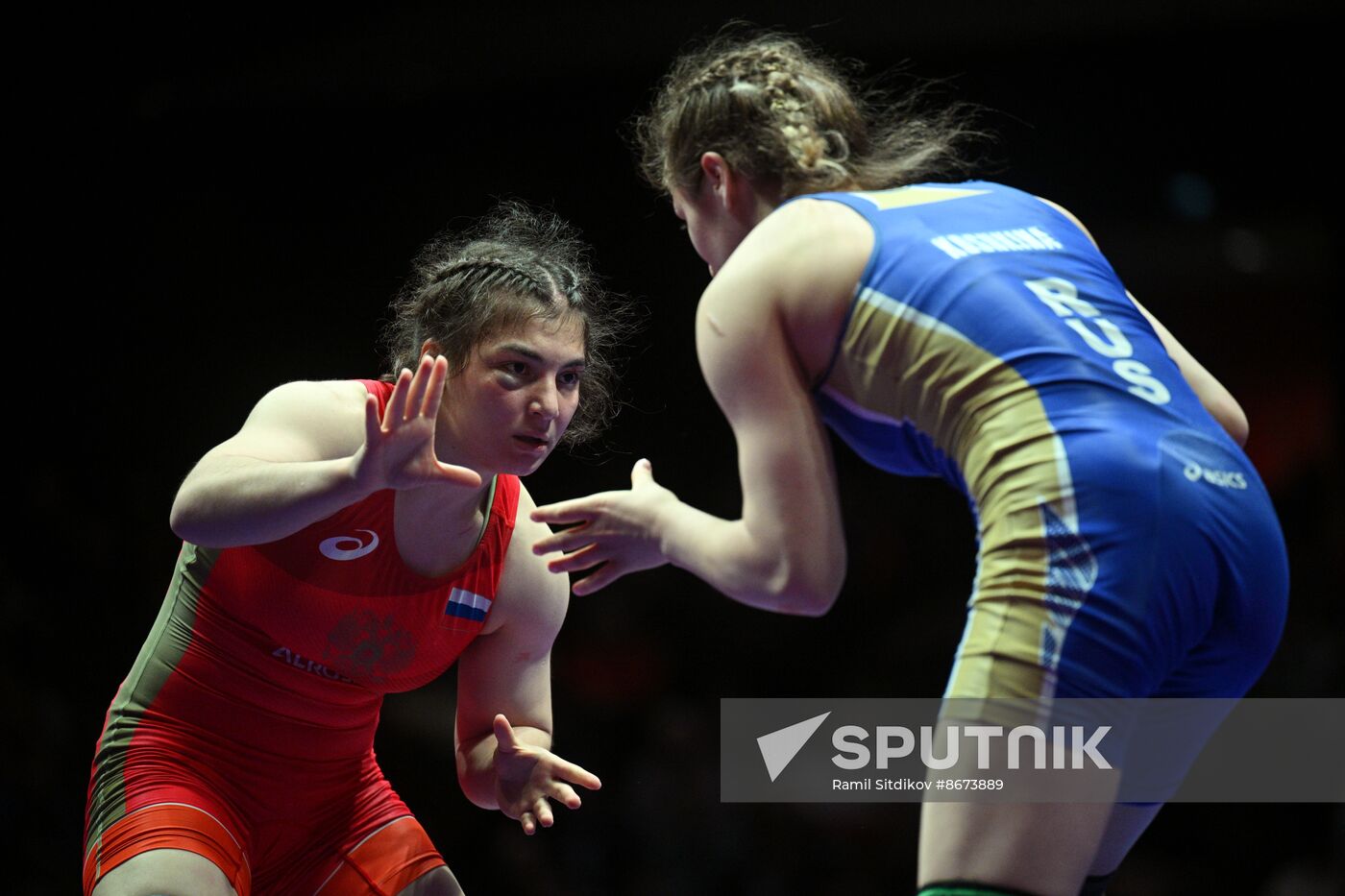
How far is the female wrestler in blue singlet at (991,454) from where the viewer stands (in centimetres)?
150

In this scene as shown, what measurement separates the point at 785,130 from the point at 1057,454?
2.13ft

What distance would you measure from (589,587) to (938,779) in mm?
591

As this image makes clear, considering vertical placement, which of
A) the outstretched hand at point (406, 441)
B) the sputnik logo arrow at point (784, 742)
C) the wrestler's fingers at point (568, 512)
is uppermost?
the outstretched hand at point (406, 441)

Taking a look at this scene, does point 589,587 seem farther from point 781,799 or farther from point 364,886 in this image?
point 781,799

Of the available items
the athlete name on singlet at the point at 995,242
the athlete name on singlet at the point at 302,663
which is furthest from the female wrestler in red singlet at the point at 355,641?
the athlete name on singlet at the point at 995,242

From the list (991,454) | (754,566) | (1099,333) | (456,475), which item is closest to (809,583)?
(754,566)

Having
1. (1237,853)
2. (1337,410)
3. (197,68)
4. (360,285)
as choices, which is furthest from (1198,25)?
(197,68)

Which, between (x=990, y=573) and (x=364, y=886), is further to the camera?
(x=364, y=886)

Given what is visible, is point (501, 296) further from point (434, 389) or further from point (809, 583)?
point (809, 583)

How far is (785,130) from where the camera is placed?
74.3 inches

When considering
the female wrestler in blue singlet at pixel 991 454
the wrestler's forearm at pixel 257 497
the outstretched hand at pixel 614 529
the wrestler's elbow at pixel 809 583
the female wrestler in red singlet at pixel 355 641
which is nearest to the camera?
the female wrestler in blue singlet at pixel 991 454

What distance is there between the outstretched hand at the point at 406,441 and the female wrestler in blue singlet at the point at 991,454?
240mm

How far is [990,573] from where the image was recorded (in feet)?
5.13

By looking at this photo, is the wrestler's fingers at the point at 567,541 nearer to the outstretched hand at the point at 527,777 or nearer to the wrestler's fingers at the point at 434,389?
the wrestler's fingers at the point at 434,389
